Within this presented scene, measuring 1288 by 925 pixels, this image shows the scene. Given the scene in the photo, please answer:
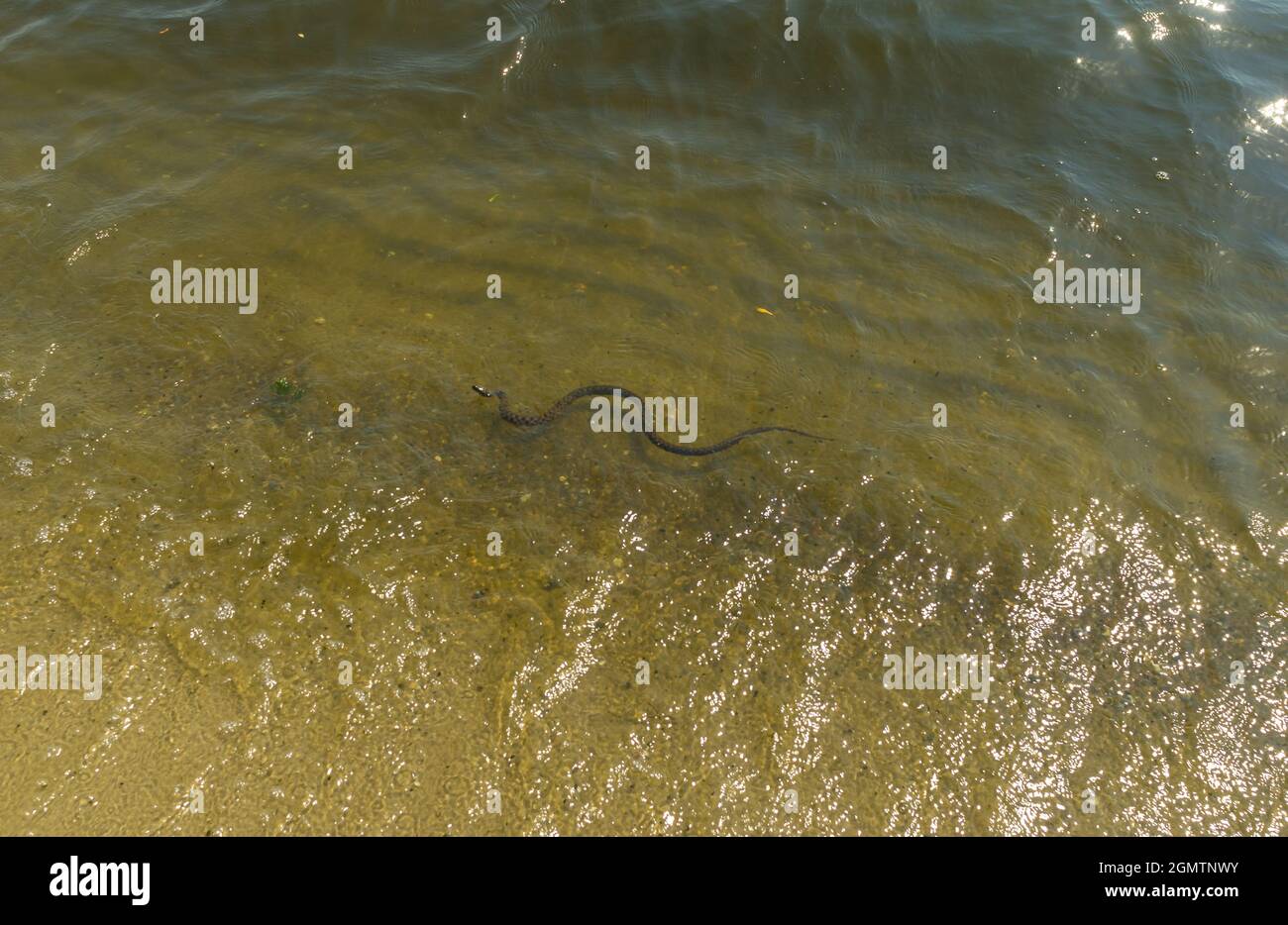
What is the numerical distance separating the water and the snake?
0.34ft

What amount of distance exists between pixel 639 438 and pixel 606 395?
0.47 metres

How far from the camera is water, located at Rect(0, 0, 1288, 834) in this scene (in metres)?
4.31

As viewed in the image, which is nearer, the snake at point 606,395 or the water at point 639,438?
the water at point 639,438

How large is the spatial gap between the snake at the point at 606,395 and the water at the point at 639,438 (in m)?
0.10

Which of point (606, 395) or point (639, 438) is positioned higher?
point (606, 395)

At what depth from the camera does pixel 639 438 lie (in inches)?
236

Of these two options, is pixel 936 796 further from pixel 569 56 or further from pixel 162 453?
pixel 569 56

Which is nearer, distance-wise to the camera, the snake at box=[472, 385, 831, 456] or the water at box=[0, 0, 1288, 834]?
the water at box=[0, 0, 1288, 834]

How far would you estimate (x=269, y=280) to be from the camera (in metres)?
6.80

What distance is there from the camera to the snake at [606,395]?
19.4ft

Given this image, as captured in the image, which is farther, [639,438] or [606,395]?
[606,395]

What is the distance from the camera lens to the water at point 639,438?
4.31m
